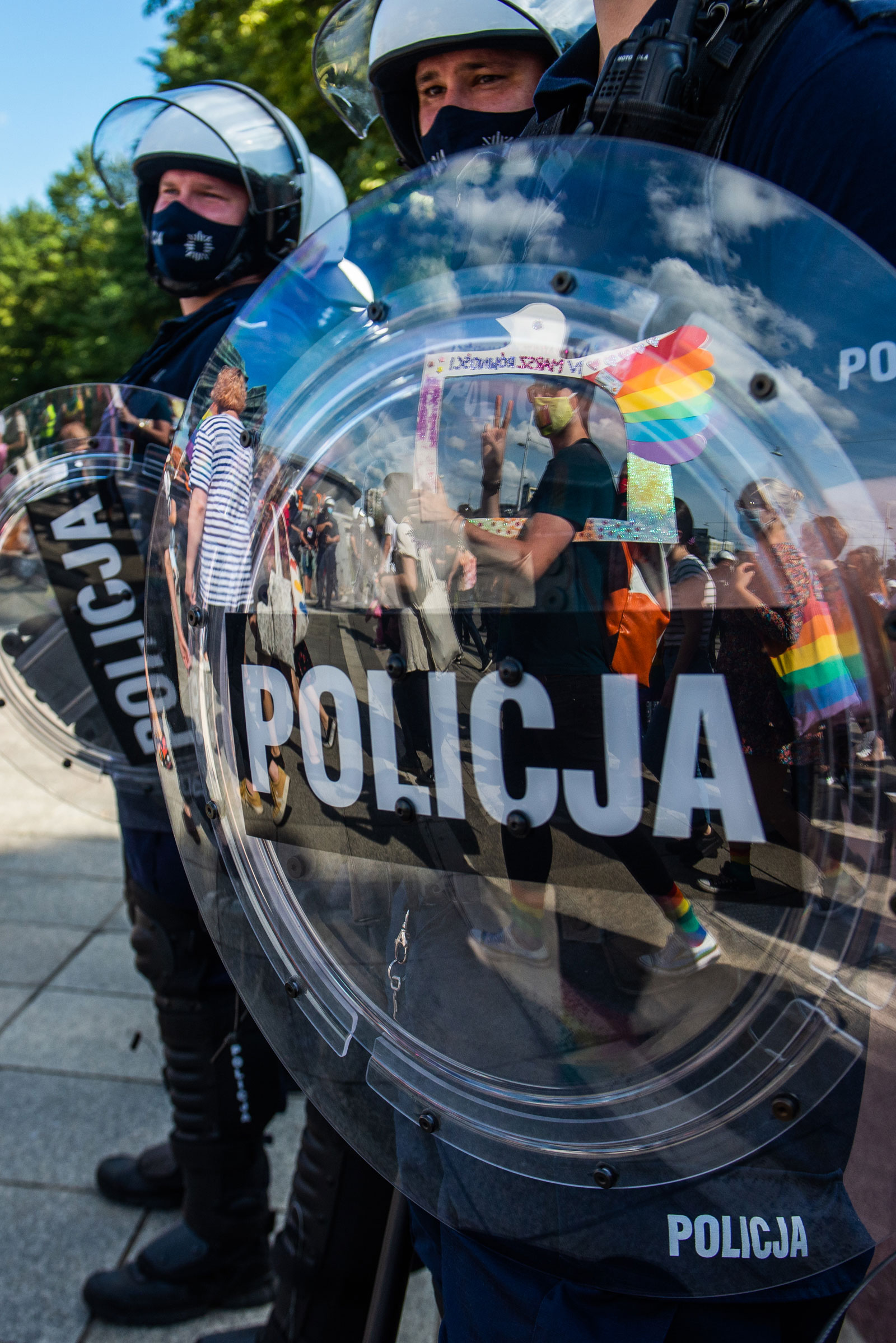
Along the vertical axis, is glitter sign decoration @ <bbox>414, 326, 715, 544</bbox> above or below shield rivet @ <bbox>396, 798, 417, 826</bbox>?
above

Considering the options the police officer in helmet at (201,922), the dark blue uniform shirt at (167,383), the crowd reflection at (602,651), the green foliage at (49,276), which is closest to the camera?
the crowd reflection at (602,651)

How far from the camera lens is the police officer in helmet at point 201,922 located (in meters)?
2.11

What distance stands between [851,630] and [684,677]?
116 mm

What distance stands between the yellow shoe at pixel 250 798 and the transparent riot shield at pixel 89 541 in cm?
91

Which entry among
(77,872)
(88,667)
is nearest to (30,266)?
(77,872)

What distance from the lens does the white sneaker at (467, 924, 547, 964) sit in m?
0.83

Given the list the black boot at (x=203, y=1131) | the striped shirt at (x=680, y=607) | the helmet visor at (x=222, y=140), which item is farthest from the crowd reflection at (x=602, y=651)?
the helmet visor at (x=222, y=140)

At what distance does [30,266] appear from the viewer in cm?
3475

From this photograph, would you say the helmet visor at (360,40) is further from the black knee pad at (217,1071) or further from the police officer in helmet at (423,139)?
the black knee pad at (217,1071)

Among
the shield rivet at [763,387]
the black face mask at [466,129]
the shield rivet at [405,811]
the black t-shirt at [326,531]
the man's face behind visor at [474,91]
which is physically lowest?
the shield rivet at [405,811]

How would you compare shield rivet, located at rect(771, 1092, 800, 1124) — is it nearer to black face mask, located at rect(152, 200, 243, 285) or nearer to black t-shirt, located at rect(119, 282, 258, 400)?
black t-shirt, located at rect(119, 282, 258, 400)

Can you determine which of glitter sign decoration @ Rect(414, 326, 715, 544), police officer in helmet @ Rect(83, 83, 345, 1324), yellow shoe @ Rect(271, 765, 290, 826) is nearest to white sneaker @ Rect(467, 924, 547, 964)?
yellow shoe @ Rect(271, 765, 290, 826)

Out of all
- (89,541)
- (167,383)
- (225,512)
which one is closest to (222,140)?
(167,383)

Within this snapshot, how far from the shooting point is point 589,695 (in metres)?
0.75
